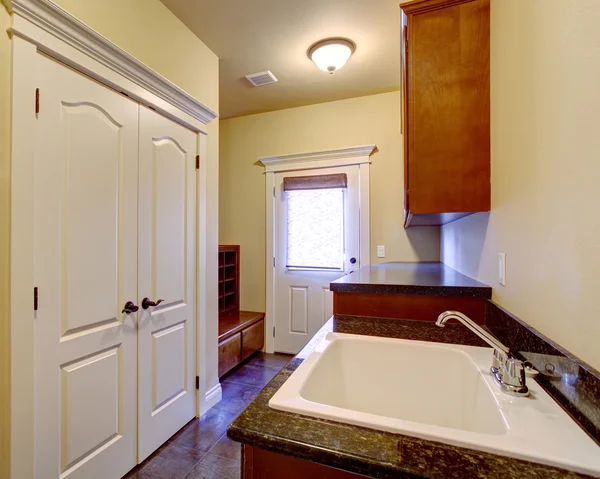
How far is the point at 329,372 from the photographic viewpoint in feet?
3.09

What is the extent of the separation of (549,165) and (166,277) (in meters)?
1.92

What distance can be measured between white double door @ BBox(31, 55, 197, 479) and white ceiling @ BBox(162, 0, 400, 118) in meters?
0.79

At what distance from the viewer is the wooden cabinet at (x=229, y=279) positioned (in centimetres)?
332

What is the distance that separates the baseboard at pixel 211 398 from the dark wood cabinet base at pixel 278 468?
72.6 inches

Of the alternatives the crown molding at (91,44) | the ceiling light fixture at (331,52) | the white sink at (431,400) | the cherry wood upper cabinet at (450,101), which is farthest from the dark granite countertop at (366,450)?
the ceiling light fixture at (331,52)

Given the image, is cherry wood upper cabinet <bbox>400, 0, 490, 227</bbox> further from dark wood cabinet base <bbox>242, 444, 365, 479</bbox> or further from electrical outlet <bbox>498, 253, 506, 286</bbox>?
dark wood cabinet base <bbox>242, 444, 365, 479</bbox>

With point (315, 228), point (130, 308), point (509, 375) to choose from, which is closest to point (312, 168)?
point (315, 228)

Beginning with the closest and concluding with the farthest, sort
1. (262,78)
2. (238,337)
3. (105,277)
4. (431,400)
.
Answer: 1. (431,400)
2. (105,277)
3. (262,78)
4. (238,337)

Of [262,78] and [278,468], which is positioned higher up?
[262,78]

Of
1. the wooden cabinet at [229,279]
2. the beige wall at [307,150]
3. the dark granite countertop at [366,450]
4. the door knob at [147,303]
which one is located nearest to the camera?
the dark granite countertop at [366,450]

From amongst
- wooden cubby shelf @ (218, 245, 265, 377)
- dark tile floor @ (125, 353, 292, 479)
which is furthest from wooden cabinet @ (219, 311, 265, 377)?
dark tile floor @ (125, 353, 292, 479)

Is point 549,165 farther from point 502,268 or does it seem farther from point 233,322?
point 233,322

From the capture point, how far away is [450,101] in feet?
4.09

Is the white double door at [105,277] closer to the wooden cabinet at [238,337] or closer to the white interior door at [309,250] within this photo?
the wooden cabinet at [238,337]
